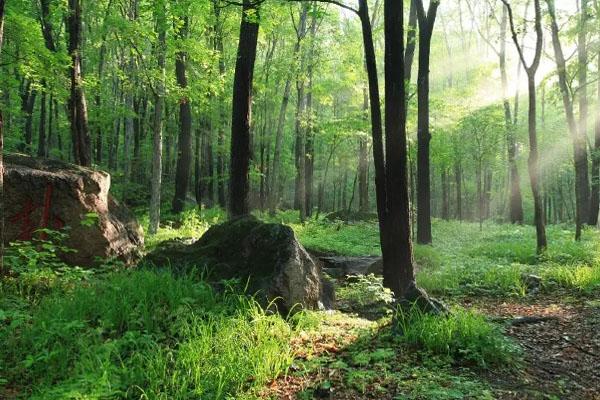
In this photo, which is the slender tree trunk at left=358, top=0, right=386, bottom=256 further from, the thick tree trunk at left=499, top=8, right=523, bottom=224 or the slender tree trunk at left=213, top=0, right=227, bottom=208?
the thick tree trunk at left=499, top=8, right=523, bottom=224

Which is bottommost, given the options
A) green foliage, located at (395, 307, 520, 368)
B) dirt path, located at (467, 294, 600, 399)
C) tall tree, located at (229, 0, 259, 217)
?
dirt path, located at (467, 294, 600, 399)

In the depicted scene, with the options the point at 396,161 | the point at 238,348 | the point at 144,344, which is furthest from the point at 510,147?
the point at 144,344

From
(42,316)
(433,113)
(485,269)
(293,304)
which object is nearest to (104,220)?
(42,316)

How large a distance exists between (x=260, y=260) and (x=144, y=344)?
6.42 ft

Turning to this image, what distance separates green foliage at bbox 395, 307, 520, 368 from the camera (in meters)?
4.25

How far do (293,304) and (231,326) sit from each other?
1.15 m

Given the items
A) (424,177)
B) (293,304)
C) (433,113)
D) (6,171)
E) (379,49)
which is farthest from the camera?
(379,49)

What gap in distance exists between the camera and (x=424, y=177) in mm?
14219

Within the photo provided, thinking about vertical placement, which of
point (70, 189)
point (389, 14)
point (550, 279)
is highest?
point (389, 14)

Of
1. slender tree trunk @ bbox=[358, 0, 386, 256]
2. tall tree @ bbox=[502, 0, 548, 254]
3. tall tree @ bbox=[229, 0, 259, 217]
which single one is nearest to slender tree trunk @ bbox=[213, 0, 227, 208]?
tall tree @ bbox=[229, 0, 259, 217]

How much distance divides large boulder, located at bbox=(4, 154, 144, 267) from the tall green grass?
2.44m

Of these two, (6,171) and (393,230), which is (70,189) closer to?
(6,171)

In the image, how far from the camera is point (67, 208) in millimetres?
7598

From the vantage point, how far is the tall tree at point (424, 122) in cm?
1376
